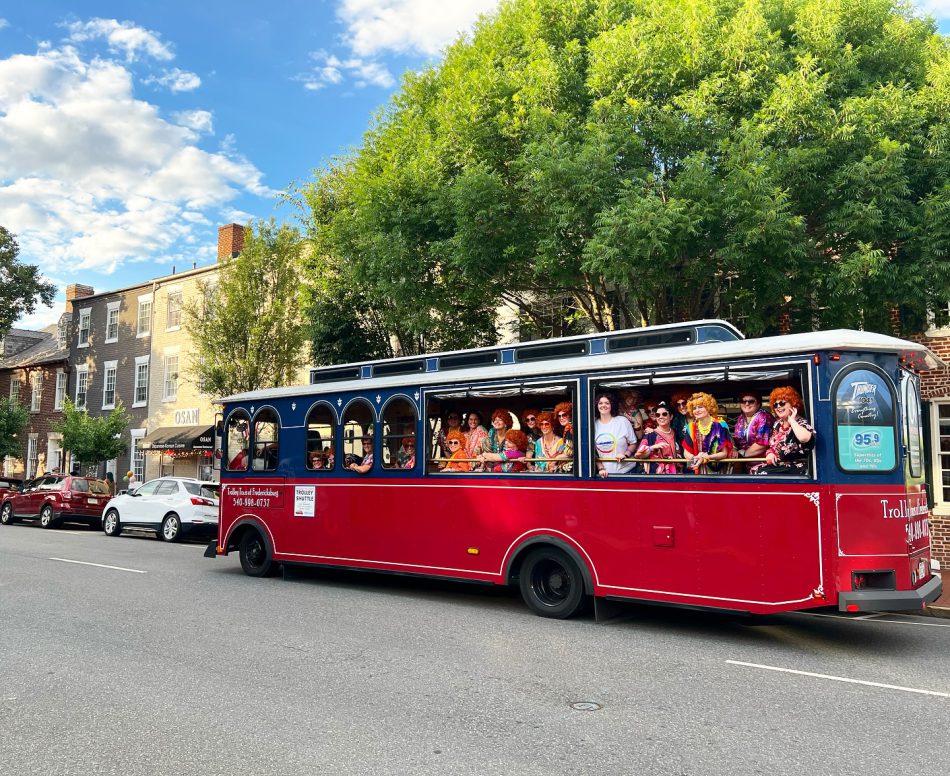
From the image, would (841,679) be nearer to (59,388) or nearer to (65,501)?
(65,501)

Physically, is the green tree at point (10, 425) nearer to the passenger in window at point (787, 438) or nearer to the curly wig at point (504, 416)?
the curly wig at point (504, 416)

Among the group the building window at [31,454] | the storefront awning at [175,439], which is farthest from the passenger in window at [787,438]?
the building window at [31,454]

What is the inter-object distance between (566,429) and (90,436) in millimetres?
23276

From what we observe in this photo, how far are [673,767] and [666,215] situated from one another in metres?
7.50

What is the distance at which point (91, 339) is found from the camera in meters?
36.5

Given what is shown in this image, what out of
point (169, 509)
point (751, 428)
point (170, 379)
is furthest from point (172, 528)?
point (751, 428)

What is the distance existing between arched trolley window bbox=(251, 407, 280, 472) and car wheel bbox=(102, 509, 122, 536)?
34.7ft

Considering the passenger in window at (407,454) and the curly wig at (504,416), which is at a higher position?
the curly wig at (504,416)

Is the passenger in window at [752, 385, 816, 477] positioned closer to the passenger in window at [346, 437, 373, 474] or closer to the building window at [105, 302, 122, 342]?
the passenger in window at [346, 437, 373, 474]

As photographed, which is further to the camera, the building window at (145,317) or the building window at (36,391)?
the building window at (36,391)

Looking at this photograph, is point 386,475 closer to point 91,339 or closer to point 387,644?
point 387,644

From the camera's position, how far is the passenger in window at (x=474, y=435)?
976cm

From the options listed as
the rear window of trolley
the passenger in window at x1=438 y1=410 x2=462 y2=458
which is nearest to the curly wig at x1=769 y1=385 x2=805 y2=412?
the rear window of trolley

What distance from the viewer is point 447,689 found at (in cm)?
586
